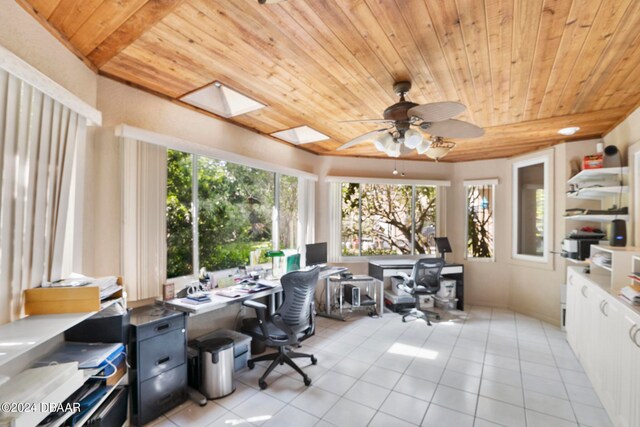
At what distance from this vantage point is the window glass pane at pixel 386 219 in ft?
17.2

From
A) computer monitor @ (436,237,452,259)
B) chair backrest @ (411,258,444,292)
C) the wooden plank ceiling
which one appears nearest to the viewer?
the wooden plank ceiling

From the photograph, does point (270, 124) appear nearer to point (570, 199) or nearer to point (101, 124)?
point (101, 124)

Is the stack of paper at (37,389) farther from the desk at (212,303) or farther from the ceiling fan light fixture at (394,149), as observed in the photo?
the ceiling fan light fixture at (394,149)

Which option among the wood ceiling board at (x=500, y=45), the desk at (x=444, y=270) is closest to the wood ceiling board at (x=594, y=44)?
the wood ceiling board at (x=500, y=45)

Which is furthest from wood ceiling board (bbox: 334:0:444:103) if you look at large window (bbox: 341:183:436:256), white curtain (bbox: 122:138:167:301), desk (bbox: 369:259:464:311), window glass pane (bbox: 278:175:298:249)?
desk (bbox: 369:259:464:311)

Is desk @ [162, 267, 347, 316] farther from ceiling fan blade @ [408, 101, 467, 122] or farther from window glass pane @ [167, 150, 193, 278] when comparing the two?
ceiling fan blade @ [408, 101, 467, 122]

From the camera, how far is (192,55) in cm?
202

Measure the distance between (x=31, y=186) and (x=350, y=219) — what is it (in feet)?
13.6

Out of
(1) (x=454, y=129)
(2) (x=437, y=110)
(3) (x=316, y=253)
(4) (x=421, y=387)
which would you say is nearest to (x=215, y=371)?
(4) (x=421, y=387)

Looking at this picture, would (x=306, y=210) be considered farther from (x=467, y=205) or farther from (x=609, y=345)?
(x=609, y=345)

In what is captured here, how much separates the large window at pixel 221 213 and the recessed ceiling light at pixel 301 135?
56 cm

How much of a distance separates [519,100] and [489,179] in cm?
260

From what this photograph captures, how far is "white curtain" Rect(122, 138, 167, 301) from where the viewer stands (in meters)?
2.37

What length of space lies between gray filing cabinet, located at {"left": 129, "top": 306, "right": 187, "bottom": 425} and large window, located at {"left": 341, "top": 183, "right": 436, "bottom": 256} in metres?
3.22
